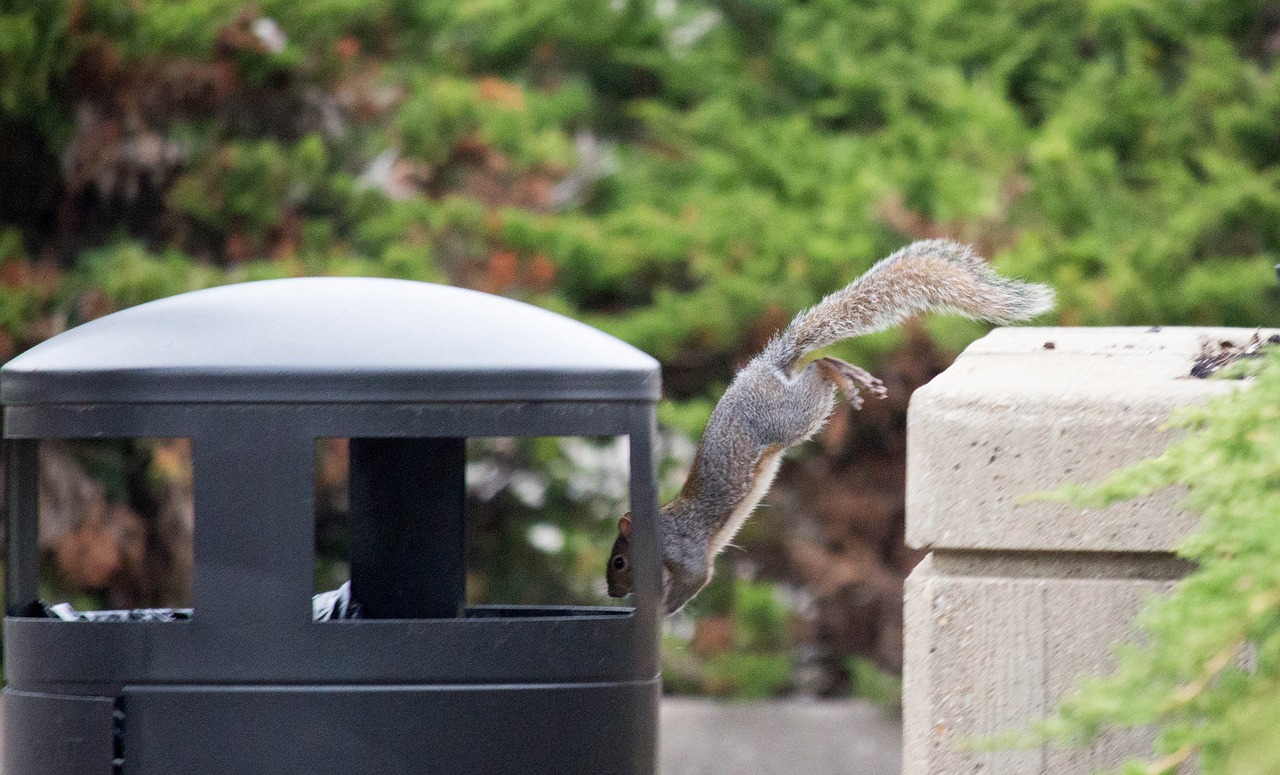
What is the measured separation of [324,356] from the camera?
A: 158 cm

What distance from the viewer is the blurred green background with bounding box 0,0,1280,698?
15.2 feet

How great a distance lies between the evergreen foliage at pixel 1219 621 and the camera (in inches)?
35.8

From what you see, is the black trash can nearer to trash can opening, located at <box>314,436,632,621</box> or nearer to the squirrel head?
the squirrel head

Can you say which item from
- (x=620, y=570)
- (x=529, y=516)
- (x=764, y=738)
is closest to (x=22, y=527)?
(x=620, y=570)

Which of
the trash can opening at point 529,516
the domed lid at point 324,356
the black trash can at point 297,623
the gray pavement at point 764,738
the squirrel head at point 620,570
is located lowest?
the gray pavement at point 764,738

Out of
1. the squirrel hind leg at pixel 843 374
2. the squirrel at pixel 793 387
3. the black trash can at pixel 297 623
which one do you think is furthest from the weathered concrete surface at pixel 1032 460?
the squirrel hind leg at pixel 843 374

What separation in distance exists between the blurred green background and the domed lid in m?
2.88

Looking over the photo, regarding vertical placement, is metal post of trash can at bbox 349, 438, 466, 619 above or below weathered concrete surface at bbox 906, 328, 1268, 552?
below

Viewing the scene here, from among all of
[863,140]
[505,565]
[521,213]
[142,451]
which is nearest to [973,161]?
[863,140]

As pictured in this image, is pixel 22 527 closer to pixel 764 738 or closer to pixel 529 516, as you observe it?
pixel 764 738

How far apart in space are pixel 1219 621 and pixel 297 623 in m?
0.95

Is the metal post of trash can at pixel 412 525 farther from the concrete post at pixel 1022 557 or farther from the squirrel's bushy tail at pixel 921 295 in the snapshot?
the squirrel's bushy tail at pixel 921 295

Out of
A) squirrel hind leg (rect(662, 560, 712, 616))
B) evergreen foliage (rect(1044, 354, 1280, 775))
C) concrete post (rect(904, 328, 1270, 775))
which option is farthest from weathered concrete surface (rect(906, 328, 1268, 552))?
squirrel hind leg (rect(662, 560, 712, 616))

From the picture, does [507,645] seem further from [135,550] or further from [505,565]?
[505,565]
